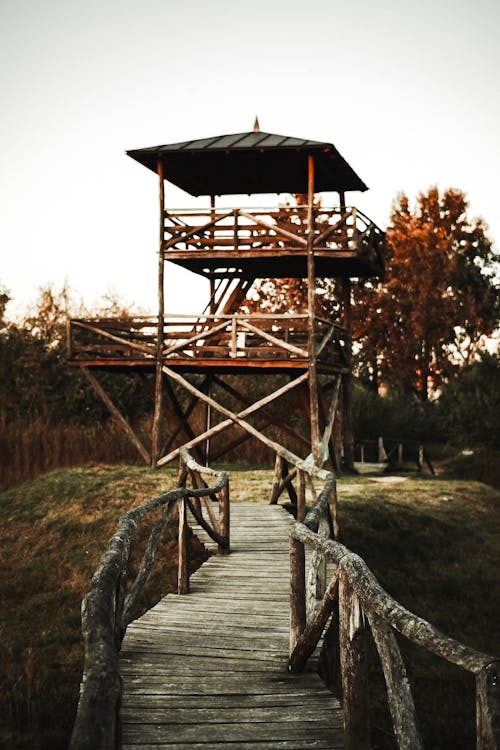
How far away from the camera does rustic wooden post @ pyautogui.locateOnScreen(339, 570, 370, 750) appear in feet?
13.4

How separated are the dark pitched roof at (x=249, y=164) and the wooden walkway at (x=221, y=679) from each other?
11.0 metres

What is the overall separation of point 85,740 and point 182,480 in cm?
702

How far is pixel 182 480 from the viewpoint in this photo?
9383 millimetres

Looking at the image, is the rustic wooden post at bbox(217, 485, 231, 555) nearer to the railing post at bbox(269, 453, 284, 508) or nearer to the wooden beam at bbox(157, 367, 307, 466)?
the railing post at bbox(269, 453, 284, 508)

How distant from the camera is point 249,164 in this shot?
58.9 feet

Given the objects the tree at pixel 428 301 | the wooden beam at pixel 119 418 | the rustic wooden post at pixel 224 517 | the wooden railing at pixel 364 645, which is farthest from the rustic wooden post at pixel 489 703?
the tree at pixel 428 301

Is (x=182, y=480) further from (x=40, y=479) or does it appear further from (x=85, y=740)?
(x=40, y=479)

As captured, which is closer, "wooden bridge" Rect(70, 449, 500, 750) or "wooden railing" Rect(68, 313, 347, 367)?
"wooden bridge" Rect(70, 449, 500, 750)

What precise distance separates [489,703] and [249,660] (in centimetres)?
322

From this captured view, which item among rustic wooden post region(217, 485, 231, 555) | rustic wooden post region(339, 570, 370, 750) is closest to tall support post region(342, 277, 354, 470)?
rustic wooden post region(217, 485, 231, 555)

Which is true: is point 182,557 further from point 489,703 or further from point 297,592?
point 489,703

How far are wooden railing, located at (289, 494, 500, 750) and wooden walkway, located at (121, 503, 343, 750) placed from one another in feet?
1.17

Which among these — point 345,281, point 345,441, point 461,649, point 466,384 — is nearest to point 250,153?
point 345,281

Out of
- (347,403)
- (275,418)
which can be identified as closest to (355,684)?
(275,418)
